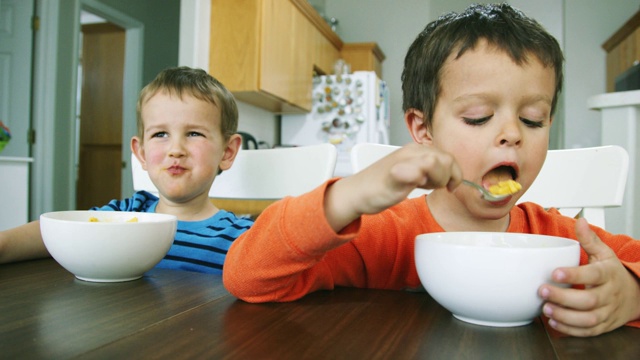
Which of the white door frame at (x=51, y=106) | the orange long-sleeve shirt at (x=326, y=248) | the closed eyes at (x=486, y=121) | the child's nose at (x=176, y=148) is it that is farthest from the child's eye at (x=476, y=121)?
the white door frame at (x=51, y=106)

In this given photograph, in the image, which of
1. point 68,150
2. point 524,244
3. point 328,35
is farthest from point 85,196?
point 524,244

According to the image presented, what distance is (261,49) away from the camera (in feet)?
8.90

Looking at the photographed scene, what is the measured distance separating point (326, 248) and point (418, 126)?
14.3 inches

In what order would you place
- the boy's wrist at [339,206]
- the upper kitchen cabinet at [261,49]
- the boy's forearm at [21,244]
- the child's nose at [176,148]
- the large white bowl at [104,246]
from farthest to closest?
1. the upper kitchen cabinet at [261,49]
2. the child's nose at [176,148]
3. the boy's forearm at [21,244]
4. the large white bowl at [104,246]
5. the boy's wrist at [339,206]

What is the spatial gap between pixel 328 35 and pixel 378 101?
74 centimetres

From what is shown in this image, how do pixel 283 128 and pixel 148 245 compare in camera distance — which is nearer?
pixel 148 245

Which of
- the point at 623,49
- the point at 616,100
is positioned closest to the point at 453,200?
the point at 616,100

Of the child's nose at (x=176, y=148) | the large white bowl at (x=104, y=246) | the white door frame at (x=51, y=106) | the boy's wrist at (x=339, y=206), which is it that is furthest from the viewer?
the white door frame at (x=51, y=106)

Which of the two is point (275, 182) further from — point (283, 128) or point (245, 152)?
point (283, 128)

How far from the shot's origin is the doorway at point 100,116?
4613 mm

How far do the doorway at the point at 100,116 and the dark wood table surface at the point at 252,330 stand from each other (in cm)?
440

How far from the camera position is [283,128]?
13.0 feet

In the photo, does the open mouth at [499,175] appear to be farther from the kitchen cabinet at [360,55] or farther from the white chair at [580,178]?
the kitchen cabinet at [360,55]

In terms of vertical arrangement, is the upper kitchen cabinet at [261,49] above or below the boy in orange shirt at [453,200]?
above
